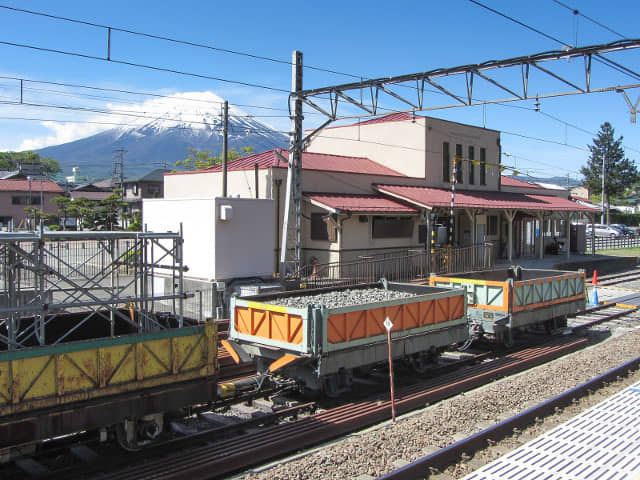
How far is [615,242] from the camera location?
5300 centimetres

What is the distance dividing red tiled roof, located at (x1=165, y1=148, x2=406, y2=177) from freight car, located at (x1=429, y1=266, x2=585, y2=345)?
10.9m

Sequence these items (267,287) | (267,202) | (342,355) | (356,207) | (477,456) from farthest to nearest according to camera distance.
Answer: (356,207)
(267,202)
(267,287)
(342,355)
(477,456)

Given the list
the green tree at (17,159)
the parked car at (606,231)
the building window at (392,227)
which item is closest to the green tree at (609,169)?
the parked car at (606,231)

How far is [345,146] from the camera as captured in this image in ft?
108

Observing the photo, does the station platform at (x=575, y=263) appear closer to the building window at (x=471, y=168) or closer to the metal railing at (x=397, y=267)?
the metal railing at (x=397, y=267)

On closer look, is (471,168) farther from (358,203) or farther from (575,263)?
(358,203)

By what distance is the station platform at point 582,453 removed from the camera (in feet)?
23.1

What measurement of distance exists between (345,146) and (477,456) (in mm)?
26242

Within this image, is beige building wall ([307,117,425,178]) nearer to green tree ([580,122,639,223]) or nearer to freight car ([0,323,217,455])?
freight car ([0,323,217,455])

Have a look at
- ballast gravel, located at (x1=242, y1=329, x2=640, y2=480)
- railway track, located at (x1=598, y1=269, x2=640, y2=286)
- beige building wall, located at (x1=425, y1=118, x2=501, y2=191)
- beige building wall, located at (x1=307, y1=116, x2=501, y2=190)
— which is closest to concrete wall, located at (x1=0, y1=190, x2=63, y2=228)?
beige building wall, located at (x1=307, y1=116, x2=501, y2=190)

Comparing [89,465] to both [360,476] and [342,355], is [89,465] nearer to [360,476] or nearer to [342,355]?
[360,476]

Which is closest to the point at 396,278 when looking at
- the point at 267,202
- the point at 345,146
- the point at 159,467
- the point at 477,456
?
the point at 267,202

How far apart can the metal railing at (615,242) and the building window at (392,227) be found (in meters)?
27.8

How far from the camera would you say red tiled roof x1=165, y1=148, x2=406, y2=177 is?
2417cm
